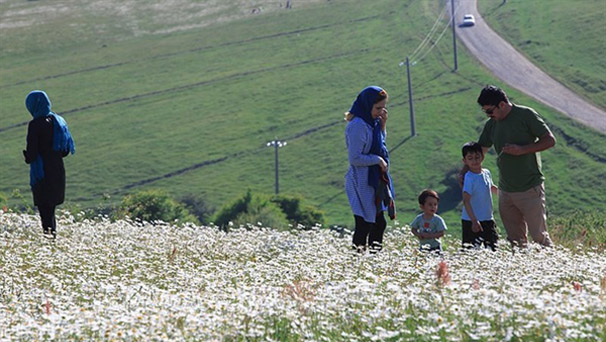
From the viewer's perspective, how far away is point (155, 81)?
325 feet

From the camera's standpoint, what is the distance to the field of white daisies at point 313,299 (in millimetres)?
5824

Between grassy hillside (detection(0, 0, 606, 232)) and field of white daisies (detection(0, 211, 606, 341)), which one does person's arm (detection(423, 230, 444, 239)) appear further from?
grassy hillside (detection(0, 0, 606, 232))

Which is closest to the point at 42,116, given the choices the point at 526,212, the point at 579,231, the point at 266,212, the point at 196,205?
the point at 526,212

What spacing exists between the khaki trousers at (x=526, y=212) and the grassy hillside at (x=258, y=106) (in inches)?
1877

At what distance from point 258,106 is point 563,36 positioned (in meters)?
31.2

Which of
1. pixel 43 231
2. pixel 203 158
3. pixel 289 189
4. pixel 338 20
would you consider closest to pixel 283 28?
pixel 338 20

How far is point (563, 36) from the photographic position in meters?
92.4

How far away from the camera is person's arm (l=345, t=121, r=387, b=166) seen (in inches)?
430

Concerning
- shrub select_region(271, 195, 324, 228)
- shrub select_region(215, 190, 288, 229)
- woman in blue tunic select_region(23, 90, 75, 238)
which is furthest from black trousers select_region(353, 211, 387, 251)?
shrub select_region(271, 195, 324, 228)

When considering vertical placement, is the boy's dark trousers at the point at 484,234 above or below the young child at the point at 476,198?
below

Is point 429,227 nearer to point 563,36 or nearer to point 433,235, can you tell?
point 433,235

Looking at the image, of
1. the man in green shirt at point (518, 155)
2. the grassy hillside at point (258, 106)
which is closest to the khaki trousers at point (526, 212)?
the man in green shirt at point (518, 155)

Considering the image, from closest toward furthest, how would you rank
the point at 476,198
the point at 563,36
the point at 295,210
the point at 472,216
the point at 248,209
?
the point at 472,216, the point at 476,198, the point at 248,209, the point at 295,210, the point at 563,36

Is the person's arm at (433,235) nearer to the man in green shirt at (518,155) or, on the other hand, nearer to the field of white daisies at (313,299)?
the man in green shirt at (518,155)
